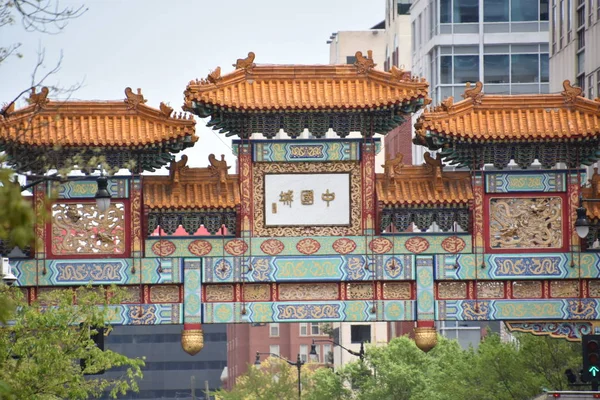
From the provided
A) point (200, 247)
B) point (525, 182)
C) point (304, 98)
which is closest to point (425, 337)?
point (525, 182)

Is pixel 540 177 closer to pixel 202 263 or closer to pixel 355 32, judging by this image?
pixel 202 263

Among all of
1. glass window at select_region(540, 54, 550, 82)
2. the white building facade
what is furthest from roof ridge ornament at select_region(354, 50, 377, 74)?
glass window at select_region(540, 54, 550, 82)

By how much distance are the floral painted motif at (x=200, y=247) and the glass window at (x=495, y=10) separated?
3399 cm

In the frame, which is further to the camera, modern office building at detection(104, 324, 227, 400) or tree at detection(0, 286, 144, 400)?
modern office building at detection(104, 324, 227, 400)

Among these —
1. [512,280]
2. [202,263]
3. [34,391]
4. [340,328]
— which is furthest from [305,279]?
[340,328]

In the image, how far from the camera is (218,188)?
35281mm

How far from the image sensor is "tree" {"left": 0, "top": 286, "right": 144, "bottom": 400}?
95.3ft

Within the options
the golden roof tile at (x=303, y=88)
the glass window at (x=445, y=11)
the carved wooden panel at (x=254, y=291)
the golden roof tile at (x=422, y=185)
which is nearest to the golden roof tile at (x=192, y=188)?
the golden roof tile at (x=303, y=88)

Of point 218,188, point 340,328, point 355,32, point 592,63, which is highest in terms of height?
point 355,32

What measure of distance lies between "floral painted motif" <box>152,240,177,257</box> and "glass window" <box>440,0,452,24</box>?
34214mm

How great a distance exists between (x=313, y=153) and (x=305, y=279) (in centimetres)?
260

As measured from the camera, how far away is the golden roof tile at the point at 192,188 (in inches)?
1373

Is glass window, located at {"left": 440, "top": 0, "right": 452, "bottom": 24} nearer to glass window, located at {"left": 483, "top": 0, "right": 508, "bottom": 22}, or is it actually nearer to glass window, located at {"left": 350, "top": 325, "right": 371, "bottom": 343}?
glass window, located at {"left": 483, "top": 0, "right": 508, "bottom": 22}

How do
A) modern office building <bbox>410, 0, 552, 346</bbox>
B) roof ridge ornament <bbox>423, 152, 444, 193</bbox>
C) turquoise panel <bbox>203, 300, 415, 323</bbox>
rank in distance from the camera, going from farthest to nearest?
1. modern office building <bbox>410, 0, 552, 346</bbox>
2. roof ridge ornament <bbox>423, 152, 444, 193</bbox>
3. turquoise panel <bbox>203, 300, 415, 323</bbox>
